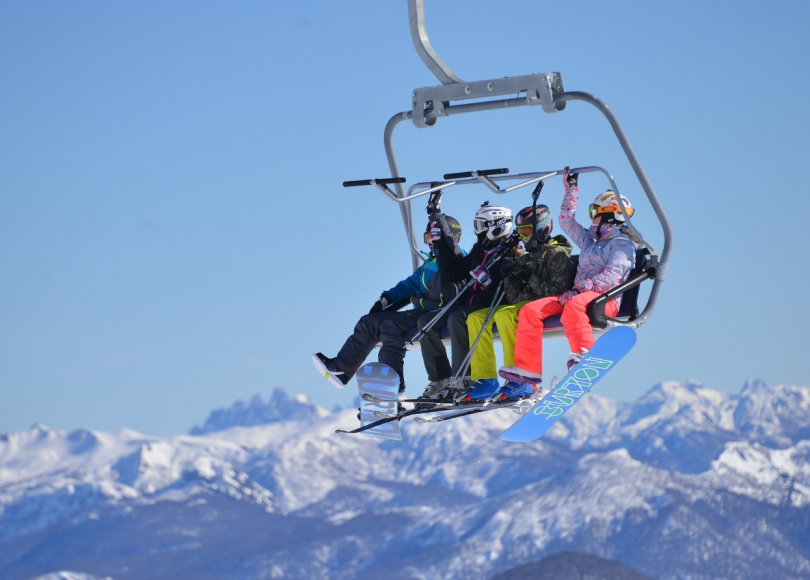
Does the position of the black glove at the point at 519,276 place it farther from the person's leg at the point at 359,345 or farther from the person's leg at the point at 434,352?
the person's leg at the point at 359,345

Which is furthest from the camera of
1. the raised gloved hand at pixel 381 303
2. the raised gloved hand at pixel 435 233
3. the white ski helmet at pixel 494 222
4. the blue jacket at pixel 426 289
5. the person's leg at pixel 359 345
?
the raised gloved hand at pixel 381 303

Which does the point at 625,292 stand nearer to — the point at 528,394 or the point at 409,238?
the point at 528,394

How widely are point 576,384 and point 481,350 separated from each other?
1.20 m

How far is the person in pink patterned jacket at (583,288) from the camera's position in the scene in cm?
1164

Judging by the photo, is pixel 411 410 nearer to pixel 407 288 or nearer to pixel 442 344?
pixel 442 344

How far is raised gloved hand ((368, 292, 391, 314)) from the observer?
13797mm

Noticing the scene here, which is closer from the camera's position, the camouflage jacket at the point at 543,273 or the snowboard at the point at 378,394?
the camouflage jacket at the point at 543,273

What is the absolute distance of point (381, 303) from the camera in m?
13.9

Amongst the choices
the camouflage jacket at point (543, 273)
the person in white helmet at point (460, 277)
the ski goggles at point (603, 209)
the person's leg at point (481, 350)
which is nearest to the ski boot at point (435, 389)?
the person in white helmet at point (460, 277)

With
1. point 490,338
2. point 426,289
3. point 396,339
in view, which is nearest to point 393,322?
point 396,339

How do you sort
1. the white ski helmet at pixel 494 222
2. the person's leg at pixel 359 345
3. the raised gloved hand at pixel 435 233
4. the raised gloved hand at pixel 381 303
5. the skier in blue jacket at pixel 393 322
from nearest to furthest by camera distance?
the white ski helmet at pixel 494 222 → the raised gloved hand at pixel 435 233 → the skier in blue jacket at pixel 393 322 → the person's leg at pixel 359 345 → the raised gloved hand at pixel 381 303

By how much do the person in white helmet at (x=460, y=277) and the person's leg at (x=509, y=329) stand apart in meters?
0.42

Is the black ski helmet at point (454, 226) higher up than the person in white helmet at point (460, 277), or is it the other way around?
the black ski helmet at point (454, 226)

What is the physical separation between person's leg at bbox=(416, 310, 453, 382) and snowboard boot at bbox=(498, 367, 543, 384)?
0.99 meters
